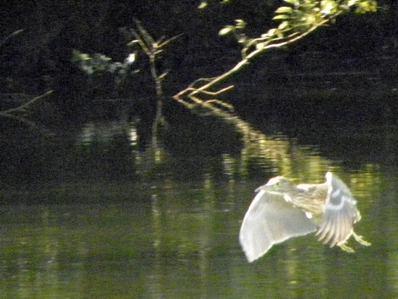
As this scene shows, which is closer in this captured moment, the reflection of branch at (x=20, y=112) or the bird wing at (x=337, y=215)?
the bird wing at (x=337, y=215)

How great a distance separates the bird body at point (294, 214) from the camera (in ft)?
21.0

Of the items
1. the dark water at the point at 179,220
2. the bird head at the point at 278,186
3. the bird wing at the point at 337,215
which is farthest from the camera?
the dark water at the point at 179,220

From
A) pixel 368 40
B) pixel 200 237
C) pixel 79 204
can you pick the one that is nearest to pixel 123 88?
pixel 368 40

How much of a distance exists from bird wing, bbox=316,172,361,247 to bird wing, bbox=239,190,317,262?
44 centimetres

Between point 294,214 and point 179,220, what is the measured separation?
1987mm

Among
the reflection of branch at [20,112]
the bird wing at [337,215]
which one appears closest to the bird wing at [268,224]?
the bird wing at [337,215]

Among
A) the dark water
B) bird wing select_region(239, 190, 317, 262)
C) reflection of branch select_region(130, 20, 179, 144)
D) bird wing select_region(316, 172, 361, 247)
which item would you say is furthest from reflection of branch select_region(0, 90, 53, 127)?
bird wing select_region(316, 172, 361, 247)

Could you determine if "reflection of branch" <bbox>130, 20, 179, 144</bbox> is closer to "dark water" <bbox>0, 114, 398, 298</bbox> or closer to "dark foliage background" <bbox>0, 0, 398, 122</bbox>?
"dark foliage background" <bbox>0, 0, 398, 122</bbox>

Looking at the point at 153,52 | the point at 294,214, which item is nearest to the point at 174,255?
the point at 294,214

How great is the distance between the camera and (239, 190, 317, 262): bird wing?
6.71 metres

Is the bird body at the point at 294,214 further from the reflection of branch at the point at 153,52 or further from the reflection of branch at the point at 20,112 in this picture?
the reflection of branch at the point at 20,112

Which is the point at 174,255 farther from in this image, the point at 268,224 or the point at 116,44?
the point at 116,44

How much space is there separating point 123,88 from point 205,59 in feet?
14.4

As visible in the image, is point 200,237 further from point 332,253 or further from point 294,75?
point 294,75
